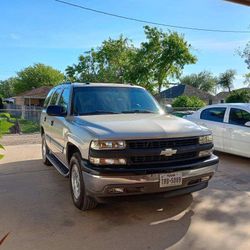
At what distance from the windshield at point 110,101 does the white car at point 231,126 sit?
3099 millimetres

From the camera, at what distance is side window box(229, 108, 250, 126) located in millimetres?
7828

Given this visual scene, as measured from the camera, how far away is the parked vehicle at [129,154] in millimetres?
3859

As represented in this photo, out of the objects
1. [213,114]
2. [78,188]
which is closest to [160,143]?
[78,188]

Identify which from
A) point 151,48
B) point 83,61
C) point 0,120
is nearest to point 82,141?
point 0,120

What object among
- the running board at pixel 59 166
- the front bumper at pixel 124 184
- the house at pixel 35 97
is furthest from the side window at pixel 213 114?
the house at pixel 35 97

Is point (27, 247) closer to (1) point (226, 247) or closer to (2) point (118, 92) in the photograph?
(1) point (226, 247)

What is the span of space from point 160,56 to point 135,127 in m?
23.7

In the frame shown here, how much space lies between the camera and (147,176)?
3842 millimetres

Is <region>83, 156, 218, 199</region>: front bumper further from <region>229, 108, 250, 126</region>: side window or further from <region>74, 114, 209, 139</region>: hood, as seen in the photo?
<region>229, 108, 250, 126</region>: side window

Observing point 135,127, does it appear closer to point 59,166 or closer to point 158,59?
point 59,166

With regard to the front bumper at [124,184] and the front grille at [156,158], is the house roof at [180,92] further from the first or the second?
the front bumper at [124,184]

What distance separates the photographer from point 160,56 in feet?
88.4

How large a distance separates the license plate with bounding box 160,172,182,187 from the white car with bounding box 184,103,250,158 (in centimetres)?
418

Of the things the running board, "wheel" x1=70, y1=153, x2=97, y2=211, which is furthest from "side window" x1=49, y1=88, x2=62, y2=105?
"wheel" x1=70, y1=153, x2=97, y2=211
